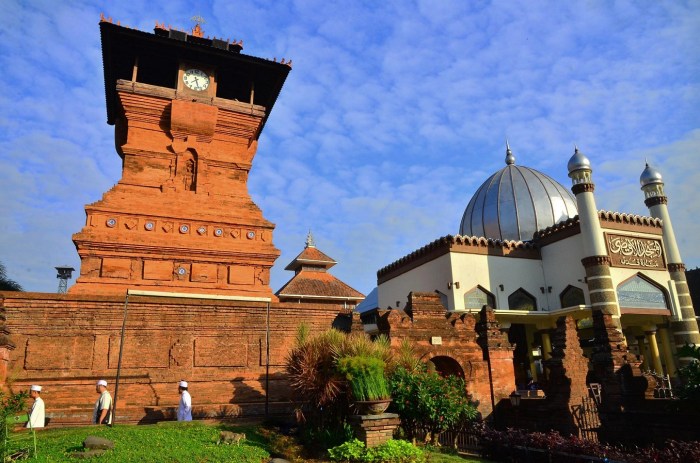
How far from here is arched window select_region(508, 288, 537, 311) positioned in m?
23.4

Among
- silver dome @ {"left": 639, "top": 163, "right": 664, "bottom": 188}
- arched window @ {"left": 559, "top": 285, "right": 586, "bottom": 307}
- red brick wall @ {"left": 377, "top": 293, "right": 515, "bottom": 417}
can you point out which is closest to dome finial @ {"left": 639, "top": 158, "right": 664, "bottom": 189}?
silver dome @ {"left": 639, "top": 163, "right": 664, "bottom": 188}

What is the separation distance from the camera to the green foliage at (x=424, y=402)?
1027 cm

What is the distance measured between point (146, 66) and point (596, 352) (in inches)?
758

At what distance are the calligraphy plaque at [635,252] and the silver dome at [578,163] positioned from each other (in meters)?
3.64

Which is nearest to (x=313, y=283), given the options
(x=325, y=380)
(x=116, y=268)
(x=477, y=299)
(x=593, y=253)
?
(x=477, y=299)

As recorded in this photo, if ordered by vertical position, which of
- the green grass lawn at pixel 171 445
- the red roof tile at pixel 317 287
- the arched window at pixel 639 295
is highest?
the red roof tile at pixel 317 287

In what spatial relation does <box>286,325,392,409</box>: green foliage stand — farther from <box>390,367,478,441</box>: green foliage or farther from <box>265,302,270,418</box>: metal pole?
<box>265,302,270,418</box>: metal pole

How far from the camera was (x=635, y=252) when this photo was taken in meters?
23.9

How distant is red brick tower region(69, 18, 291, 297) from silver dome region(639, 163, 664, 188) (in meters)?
21.3

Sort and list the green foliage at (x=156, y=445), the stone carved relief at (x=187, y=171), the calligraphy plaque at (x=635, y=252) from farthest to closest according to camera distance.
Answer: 1. the calligraphy plaque at (x=635, y=252)
2. the stone carved relief at (x=187, y=171)
3. the green foliage at (x=156, y=445)

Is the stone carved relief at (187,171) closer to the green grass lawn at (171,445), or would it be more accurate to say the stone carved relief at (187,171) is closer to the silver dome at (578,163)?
the green grass lawn at (171,445)

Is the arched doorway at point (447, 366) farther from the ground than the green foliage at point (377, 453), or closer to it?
farther from the ground

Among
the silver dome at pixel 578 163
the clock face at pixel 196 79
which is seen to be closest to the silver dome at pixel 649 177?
the silver dome at pixel 578 163

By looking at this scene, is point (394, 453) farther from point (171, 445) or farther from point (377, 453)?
point (171, 445)
